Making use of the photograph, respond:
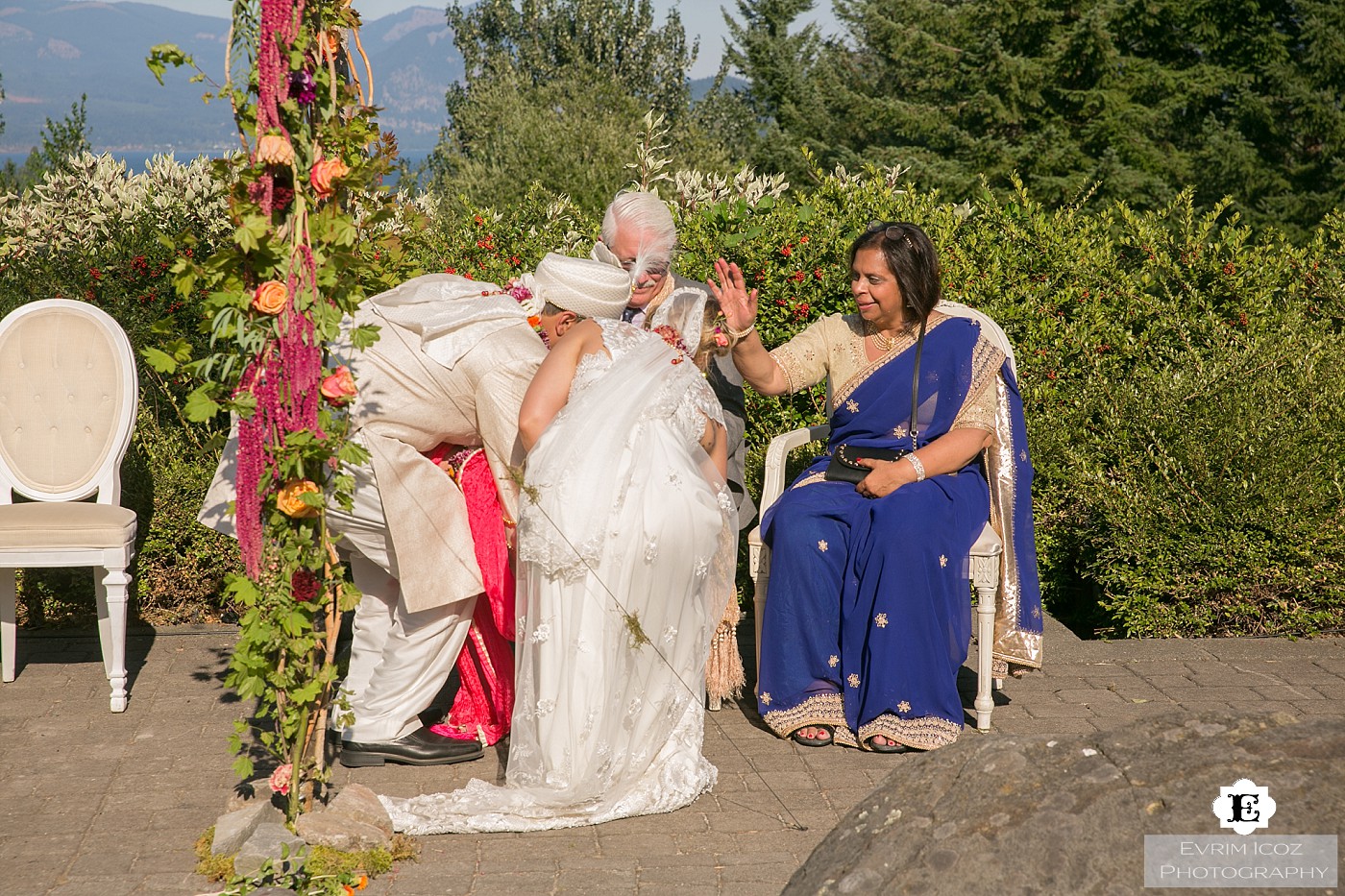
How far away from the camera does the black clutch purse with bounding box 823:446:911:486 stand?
487cm

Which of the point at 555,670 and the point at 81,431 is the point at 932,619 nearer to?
the point at 555,670

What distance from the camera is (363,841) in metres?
3.59

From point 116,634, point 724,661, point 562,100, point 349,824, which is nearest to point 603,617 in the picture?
point 349,824

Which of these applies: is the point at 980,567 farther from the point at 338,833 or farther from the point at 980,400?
the point at 338,833

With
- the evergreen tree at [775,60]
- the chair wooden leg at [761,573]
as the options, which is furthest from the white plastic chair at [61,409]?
the evergreen tree at [775,60]

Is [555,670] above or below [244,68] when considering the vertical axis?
below

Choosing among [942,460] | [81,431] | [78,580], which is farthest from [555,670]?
[78,580]

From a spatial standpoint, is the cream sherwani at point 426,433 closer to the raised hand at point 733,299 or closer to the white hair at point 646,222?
the white hair at point 646,222

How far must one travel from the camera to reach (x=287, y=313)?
3.34m

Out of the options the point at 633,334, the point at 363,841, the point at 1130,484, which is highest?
the point at 633,334

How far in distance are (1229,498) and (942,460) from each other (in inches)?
70.9

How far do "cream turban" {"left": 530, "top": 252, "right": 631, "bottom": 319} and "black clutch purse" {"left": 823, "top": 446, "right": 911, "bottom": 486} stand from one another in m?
1.15

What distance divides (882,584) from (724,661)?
0.72 meters

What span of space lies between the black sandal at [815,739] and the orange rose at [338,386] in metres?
2.10
